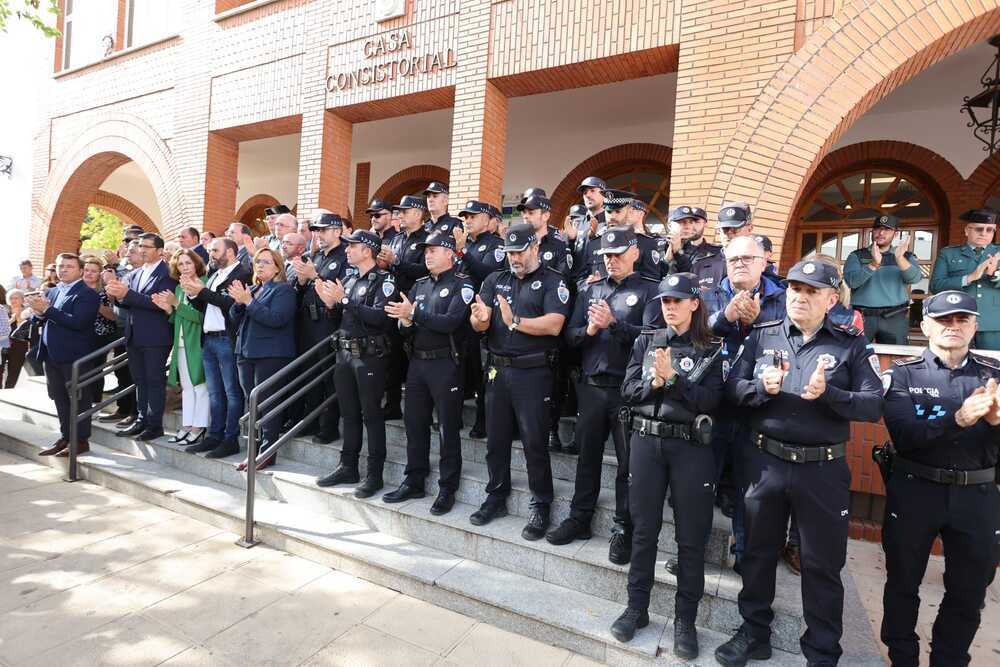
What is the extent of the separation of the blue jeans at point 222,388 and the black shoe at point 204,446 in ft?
0.13

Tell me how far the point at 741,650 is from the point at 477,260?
331cm

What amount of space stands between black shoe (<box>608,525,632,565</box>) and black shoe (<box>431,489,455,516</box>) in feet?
3.75

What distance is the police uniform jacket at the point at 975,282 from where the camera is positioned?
14.6ft

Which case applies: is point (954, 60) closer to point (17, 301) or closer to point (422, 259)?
point (422, 259)

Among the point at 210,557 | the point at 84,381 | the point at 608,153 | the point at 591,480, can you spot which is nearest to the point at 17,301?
the point at 84,381

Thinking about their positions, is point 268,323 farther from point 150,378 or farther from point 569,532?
point 569,532

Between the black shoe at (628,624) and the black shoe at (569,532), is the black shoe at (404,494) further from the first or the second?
the black shoe at (628,624)

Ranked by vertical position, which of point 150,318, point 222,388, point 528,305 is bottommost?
point 222,388

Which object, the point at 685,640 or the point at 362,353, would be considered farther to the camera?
the point at 362,353

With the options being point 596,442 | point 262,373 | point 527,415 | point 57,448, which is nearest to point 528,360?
point 527,415

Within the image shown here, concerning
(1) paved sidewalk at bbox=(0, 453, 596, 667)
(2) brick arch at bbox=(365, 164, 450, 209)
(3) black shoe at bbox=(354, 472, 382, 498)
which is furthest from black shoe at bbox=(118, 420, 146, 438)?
(2) brick arch at bbox=(365, 164, 450, 209)

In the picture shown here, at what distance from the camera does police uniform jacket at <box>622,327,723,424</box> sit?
253cm

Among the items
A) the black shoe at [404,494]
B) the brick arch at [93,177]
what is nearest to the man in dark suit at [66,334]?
the black shoe at [404,494]

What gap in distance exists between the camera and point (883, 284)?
4.93 meters
